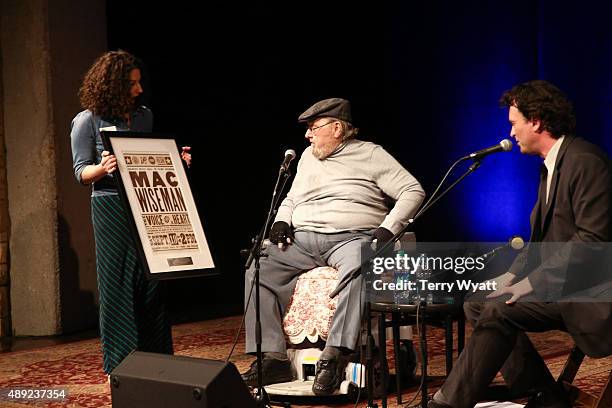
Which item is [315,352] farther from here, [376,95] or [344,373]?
[376,95]

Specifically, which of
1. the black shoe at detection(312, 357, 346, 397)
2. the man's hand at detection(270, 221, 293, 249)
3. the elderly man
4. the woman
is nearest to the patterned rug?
the black shoe at detection(312, 357, 346, 397)

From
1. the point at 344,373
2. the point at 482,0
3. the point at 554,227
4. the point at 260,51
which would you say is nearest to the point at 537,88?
the point at 554,227

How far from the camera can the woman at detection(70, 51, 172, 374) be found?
3828 mm

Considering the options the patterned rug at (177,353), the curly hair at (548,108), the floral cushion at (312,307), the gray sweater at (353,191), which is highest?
the curly hair at (548,108)

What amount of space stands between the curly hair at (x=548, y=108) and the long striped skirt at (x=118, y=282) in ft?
5.35

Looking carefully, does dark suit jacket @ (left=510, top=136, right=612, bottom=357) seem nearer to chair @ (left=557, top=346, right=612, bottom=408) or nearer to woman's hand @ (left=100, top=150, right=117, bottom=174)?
chair @ (left=557, top=346, right=612, bottom=408)

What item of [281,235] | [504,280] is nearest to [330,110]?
[281,235]

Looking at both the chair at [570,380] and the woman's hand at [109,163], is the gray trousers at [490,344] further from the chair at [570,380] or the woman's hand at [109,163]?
the woman's hand at [109,163]

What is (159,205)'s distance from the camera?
375 cm

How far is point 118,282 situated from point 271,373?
3.15ft

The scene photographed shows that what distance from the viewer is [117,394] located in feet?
9.87

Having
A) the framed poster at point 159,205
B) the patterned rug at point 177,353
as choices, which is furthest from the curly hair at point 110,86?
the patterned rug at point 177,353

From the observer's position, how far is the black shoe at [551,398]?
372 cm

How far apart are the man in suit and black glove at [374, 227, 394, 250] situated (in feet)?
2.29
